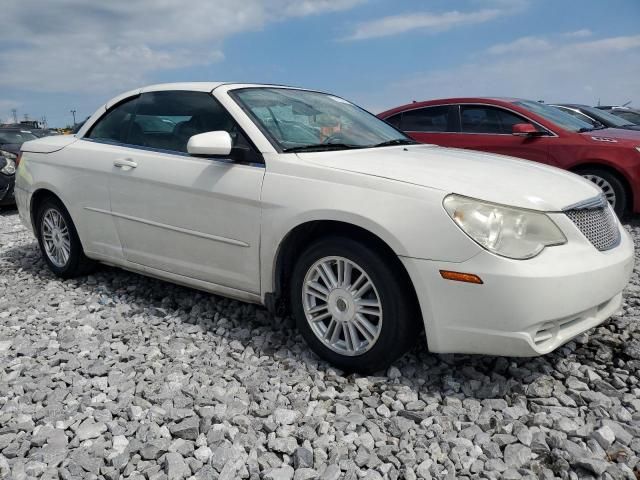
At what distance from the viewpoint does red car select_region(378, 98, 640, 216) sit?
673 cm

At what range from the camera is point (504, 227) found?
256 cm

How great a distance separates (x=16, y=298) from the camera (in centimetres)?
442

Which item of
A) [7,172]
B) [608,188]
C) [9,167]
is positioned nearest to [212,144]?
[608,188]

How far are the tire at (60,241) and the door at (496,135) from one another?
16.1ft

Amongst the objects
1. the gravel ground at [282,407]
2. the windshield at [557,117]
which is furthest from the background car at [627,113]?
the gravel ground at [282,407]

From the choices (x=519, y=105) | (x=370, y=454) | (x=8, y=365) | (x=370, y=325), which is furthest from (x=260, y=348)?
(x=519, y=105)

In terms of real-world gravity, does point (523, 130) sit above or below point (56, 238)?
above

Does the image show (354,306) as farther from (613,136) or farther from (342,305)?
(613,136)

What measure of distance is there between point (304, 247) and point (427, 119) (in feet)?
16.9

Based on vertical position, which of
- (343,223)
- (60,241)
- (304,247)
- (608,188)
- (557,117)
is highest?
(557,117)

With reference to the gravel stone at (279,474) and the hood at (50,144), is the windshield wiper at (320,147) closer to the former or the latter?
the gravel stone at (279,474)

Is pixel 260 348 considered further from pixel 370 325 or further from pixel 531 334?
pixel 531 334

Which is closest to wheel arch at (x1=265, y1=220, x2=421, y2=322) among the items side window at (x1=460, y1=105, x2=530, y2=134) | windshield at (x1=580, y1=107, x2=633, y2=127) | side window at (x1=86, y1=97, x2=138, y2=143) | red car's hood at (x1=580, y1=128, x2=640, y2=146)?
side window at (x1=86, y1=97, x2=138, y2=143)

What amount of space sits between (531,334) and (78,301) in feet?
10.6
